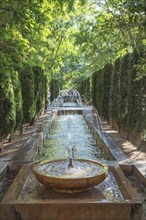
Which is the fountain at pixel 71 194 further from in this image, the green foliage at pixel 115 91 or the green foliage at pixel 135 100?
the green foliage at pixel 115 91

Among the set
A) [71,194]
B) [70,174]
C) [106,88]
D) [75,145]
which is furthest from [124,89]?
[71,194]

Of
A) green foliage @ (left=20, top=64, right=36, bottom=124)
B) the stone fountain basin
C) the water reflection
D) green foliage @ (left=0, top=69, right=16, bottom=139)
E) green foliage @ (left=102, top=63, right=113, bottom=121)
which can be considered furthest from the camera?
green foliage @ (left=102, top=63, right=113, bottom=121)

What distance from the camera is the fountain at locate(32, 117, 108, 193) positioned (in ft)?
11.0

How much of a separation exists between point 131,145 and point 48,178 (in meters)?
4.25

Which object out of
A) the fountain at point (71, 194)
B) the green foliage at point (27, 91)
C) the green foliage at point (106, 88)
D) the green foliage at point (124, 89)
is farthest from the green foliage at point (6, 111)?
the green foliage at point (106, 88)

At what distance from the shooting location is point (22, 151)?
566 cm

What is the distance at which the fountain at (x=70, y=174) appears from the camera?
3342 millimetres

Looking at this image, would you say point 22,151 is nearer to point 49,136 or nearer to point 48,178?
point 48,178

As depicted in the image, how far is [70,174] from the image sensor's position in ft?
11.9

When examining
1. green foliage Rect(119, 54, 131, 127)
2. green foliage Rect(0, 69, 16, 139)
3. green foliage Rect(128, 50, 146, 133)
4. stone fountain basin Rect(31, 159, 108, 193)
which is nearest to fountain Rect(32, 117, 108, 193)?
stone fountain basin Rect(31, 159, 108, 193)

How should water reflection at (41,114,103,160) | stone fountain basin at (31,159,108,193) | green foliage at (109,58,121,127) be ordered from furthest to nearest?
green foliage at (109,58,121,127) < water reflection at (41,114,103,160) < stone fountain basin at (31,159,108,193)

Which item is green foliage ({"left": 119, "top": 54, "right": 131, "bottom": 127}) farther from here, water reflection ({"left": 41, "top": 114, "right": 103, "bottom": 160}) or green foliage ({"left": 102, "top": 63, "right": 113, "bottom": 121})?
green foliage ({"left": 102, "top": 63, "right": 113, "bottom": 121})

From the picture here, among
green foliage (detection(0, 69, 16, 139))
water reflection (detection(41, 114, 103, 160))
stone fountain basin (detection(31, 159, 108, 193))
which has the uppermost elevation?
green foliage (detection(0, 69, 16, 139))

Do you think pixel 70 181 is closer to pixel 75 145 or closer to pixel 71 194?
pixel 71 194
